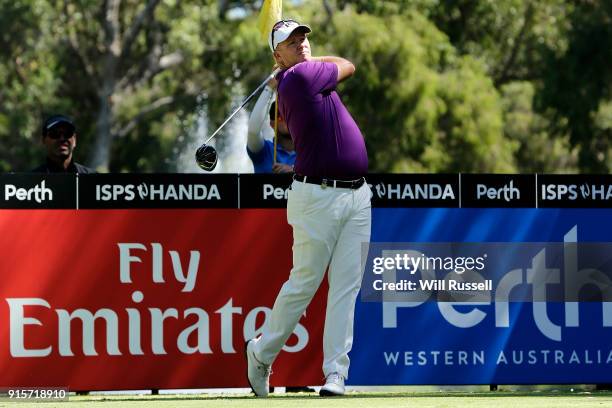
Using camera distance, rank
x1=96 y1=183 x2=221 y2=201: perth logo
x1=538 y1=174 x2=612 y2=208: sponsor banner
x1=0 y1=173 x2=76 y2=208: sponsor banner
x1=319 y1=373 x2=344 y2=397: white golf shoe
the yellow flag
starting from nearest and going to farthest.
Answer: x1=319 y1=373 x2=344 y2=397: white golf shoe
x1=0 y1=173 x2=76 y2=208: sponsor banner
x1=96 y1=183 x2=221 y2=201: perth logo
x1=538 y1=174 x2=612 y2=208: sponsor banner
the yellow flag

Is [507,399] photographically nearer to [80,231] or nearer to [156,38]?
[80,231]

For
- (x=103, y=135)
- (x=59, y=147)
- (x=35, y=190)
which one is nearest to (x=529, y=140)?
(x=103, y=135)

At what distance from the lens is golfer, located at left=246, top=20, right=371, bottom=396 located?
710 centimetres

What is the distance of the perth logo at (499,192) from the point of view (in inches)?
317

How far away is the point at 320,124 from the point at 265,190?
1.00 metres

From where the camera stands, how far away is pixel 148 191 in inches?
311

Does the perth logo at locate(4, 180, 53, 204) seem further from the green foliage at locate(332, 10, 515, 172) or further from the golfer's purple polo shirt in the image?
the green foliage at locate(332, 10, 515, 172)

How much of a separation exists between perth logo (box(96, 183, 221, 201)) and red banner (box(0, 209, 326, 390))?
74 millimetres

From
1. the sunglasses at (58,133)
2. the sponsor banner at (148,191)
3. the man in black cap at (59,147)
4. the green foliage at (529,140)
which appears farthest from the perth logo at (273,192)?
the green foliage at (529,140)

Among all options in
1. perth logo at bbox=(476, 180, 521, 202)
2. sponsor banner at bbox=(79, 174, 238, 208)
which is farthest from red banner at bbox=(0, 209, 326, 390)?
perth logo at bbox=(476, 180, 521, 202)

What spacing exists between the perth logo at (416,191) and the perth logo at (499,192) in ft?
0.49

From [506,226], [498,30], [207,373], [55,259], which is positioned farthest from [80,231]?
[498,30]

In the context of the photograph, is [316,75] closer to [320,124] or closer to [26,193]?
[320,124]

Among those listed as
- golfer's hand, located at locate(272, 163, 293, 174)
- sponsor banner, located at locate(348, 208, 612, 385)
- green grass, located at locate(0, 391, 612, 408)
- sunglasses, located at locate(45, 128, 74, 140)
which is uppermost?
sunglasses, located at locate(45, 128, 74, 140)
